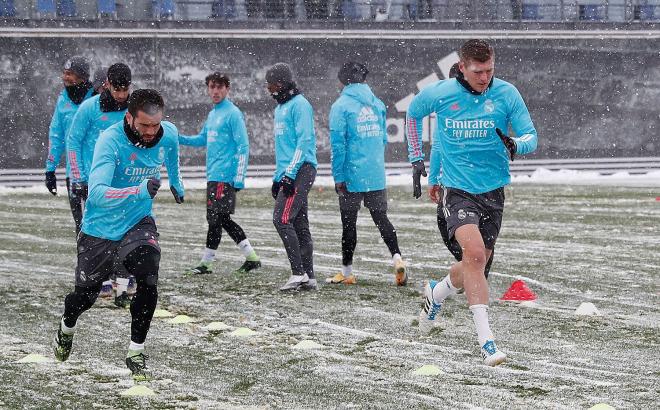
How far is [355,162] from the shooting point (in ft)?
35.3

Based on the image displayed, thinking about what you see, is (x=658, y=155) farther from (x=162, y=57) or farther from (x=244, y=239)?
(x=244, y=239)

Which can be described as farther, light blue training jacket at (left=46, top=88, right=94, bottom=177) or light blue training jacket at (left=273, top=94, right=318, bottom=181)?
light blue training jacket at (left=46, top=88, right=94, bottom=177)

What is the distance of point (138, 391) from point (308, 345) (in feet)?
5.40

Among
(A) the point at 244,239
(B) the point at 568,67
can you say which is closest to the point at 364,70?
(A) the point at 244,239

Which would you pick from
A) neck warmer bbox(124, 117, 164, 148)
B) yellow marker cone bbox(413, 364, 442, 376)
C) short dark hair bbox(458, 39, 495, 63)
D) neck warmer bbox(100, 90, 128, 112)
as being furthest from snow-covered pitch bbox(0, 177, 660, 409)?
short dark hair bbox(458, 39, 495, 63)

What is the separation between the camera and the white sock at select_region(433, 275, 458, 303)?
7858 millimetres

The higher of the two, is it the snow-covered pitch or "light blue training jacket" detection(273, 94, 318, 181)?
"light blue training jacket" detection(273, 94, 318, 181)

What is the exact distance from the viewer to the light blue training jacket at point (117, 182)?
270 inches

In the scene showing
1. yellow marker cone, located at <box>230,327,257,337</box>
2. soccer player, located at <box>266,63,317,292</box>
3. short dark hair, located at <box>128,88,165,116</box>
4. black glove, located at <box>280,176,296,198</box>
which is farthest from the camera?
soccer player, located at <box>266,63,317,292</box>

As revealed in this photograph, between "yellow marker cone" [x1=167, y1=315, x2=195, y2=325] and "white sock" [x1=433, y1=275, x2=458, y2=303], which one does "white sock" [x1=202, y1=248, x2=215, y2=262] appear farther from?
"white sock" [x1=433, y1=275, x2=458, y2=303]

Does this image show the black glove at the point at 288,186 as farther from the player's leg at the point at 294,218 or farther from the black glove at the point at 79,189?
the black glove at the point at 79,189

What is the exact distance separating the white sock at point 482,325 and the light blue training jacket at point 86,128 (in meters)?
3.84

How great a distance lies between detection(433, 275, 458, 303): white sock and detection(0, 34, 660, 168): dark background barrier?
17.8 m

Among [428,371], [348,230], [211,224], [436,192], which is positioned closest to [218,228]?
[211,224]
